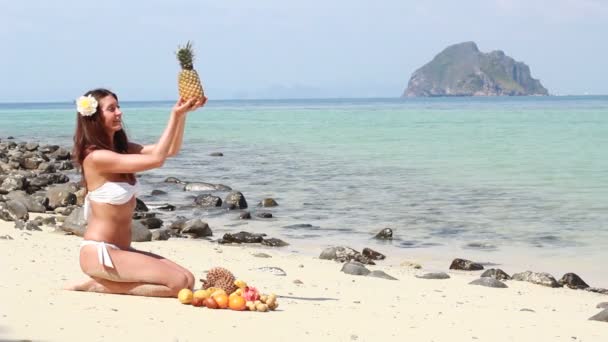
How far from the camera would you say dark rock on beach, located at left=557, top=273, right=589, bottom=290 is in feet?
37.7

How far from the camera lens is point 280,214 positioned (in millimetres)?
18375

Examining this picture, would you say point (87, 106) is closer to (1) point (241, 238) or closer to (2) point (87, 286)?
(2) point (87, 286)

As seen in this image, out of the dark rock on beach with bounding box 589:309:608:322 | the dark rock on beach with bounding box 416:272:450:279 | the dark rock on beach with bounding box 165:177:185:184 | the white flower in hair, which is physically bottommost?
the dark rock on beach with bounding box 165:177:185:184

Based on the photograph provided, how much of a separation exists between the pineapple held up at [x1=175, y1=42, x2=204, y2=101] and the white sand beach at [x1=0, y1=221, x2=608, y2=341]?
173cm

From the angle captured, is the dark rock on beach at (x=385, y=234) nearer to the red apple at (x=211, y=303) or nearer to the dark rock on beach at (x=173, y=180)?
the red apple at (x=211, y=303)

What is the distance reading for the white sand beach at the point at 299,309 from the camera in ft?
21.5

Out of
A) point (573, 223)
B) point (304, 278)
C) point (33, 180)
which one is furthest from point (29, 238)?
point (33, 180)

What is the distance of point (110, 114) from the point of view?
25.6 feet

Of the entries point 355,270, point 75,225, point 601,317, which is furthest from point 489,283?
point 75,225

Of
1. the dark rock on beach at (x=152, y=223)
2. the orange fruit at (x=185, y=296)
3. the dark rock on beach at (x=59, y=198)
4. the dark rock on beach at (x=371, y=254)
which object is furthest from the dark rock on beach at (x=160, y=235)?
the orange fruit at (x=185, y=296)

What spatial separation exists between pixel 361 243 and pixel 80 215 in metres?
4.46

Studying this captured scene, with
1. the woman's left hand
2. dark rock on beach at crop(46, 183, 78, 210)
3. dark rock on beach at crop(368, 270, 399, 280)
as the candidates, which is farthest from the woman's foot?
dark rock on beach at crop(46, 183, 78, 210)

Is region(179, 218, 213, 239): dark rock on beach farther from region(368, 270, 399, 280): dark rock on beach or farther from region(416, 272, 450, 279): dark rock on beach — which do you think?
region(416, 272, 450, 279): dark rock on beach

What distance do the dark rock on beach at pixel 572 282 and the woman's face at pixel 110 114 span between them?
639 cm
